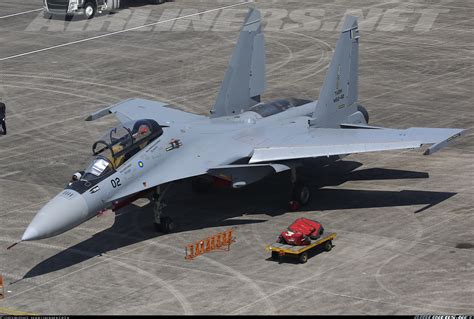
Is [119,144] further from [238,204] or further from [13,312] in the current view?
[13,312]

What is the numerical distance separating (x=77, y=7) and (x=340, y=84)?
34128mm

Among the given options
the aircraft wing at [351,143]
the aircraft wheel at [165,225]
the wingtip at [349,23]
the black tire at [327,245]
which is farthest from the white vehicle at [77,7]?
the black tire at [327,245]

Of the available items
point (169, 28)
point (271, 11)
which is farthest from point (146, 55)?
point (271, 11)

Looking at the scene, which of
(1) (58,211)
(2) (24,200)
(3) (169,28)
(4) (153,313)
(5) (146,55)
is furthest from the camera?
(3) (169,28)

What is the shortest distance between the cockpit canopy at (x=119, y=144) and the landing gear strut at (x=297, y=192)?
517cm

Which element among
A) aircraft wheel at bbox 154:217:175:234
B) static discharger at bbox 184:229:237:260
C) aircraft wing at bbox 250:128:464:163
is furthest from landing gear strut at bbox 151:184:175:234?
→ aircraft wing at bbox 250:128:464:163

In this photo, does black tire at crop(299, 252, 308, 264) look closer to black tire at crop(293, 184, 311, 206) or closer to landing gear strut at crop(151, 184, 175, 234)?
black tire at crop(293, 184, 311, 206)

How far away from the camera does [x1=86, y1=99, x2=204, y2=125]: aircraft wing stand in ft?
127

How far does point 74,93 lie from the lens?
51.8 metres

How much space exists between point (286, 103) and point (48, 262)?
11861 mm

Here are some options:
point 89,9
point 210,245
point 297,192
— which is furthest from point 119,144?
point 89,9

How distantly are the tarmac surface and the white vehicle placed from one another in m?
6.30

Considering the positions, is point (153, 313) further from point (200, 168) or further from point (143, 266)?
point (200, 168)

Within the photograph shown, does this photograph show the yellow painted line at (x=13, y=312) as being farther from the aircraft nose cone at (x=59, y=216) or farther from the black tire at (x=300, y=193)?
the black tire at (x=300, y=193)
